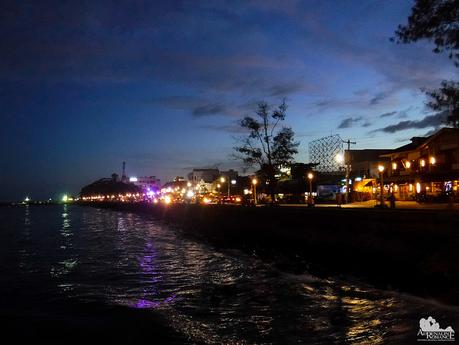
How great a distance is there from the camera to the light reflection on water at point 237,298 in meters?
13.1

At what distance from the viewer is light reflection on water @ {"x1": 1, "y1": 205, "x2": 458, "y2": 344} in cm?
1312

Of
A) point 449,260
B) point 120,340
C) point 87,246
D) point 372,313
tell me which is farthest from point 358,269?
point 87,246

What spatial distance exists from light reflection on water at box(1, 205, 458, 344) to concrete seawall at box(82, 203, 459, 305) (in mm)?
1910

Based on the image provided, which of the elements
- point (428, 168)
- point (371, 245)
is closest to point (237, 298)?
point (371, 245)

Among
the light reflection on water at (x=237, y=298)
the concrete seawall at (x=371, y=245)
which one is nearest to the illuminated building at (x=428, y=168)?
the concrete seawall at (x=371, y=245)

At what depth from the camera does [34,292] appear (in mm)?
20391

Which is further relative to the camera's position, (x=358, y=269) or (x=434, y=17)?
(x=358, y=269)

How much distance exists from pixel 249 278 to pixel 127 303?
757cm

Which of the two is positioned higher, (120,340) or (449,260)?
(449,260)

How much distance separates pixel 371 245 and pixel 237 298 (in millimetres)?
11050

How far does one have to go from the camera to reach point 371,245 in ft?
84.4

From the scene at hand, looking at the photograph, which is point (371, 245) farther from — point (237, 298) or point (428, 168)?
point (428, 168)

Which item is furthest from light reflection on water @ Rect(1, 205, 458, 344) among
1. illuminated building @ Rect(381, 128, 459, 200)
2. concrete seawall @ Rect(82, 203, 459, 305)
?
illuminated building @ Rect(381, 128, 459, 200)

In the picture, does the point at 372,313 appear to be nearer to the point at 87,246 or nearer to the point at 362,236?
the point at 362,236
